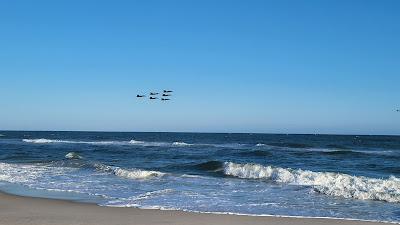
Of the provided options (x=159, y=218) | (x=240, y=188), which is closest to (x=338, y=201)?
(x=240, y=188)

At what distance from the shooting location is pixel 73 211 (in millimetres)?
10414

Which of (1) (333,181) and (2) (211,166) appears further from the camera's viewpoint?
(2) (211,166)

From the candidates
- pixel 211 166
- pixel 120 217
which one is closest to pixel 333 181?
pixel 211 166

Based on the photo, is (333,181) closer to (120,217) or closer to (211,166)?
(211,166)

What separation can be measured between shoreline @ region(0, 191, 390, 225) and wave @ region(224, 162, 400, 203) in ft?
12.8

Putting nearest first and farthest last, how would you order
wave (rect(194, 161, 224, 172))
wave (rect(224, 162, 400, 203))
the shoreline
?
1. the shoreline
2. wave (rect(224, 162, 400, 203))
3. wave (rect(194, 161, 224, 172))

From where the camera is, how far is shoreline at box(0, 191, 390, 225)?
30.1ft

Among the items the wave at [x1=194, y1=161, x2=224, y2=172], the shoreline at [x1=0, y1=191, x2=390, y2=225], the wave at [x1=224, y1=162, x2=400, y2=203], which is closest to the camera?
the shoreline at [x1=0, y1=191, x2=390, y2=225]

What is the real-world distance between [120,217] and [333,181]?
10.0 metres

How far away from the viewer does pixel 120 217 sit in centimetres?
972

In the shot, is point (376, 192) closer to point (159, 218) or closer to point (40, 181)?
point (159, 218)

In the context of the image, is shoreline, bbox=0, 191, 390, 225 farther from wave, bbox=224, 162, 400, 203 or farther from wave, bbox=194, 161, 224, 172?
wave, bbox=194, 161, 224, 172

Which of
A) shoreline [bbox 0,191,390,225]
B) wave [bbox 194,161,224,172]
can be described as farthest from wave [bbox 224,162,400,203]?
shoreline [bbox 0,191,390,225]

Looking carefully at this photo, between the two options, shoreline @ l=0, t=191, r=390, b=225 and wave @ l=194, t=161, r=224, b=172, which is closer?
shoreline @ l=0, t=191, r=390, b=225
